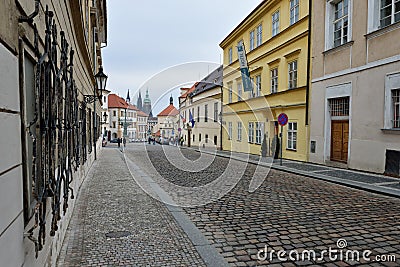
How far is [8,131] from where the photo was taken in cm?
194

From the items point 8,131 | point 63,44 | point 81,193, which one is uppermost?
point 63,44

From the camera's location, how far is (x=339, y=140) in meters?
13.9

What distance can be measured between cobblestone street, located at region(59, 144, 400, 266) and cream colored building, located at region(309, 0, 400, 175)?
12.3 ft

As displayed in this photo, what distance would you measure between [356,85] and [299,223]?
29.5ft

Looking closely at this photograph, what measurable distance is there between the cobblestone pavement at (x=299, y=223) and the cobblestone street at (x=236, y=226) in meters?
0.01

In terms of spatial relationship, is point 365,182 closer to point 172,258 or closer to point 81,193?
point 172,258

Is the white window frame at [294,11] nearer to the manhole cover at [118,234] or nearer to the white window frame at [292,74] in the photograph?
the white window frame at [292,74]

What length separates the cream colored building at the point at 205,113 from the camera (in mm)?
33906

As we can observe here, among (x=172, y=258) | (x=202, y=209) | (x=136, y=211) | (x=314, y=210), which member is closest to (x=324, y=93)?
(x=314, y=210)

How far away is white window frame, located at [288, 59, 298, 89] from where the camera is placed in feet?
57.8

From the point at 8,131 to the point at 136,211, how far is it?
479cm

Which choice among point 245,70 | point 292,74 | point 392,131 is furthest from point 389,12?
point 245,70

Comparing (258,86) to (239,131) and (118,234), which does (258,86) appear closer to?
(239,131)

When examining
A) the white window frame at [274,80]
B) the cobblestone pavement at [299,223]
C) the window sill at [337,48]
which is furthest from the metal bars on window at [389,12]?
the white window frame at [274,80]
